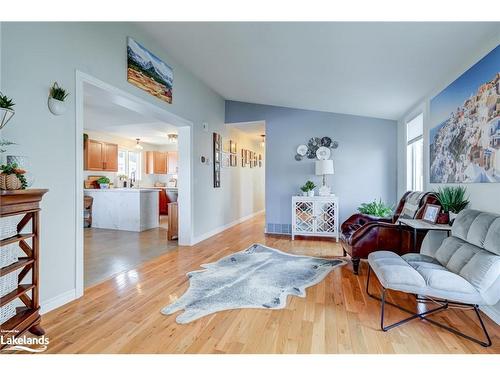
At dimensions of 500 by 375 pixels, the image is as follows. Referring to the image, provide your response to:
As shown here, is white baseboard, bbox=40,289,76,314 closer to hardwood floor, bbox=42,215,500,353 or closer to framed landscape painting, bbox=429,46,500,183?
hardwood floor, bbox=42,215,500,353

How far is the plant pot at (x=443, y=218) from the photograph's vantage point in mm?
2584

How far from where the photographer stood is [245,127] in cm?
595

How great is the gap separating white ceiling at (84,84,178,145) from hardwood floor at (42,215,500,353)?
2.12 meters

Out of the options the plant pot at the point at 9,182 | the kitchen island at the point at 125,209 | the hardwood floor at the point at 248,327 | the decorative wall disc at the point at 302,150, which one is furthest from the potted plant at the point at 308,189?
the plant pot at the point at 9,182

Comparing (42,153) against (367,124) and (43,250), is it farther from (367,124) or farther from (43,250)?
(367,124)

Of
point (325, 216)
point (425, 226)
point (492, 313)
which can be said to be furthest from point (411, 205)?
point (325, 216)

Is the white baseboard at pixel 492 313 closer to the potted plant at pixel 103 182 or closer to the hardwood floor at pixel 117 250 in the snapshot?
the hardwood floor at pixel 117 250

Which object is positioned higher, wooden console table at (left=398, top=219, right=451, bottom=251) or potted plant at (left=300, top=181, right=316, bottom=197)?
potted plant at (left=300, top=181, right=316, bottom=197)

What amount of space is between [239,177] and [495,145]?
5.06m

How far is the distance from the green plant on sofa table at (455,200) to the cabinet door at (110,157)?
7.06 metres

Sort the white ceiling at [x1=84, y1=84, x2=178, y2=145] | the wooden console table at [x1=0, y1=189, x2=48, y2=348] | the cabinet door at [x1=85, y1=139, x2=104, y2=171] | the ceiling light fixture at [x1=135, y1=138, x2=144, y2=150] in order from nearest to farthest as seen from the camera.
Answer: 1. the wooden console table at [x1=0, y1=189, x2=48, y2=348]
2. the white ceiling at [x1=84, y1=84, x2=178, y2=145]
3. the cabinet door at [x1=85, y1=139, x2=104, y2=171]
4. the ceiling light fixture at [x1=135, y1=138, x2=144, y2=150]

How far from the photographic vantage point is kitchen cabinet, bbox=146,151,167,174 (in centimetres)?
838

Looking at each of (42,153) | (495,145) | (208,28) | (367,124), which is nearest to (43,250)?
(42,153)

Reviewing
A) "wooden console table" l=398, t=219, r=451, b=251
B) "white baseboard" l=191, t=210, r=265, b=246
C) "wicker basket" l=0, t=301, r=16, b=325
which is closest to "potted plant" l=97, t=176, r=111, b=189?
"white baseboard" l=191, t=210, r=265, b=246
